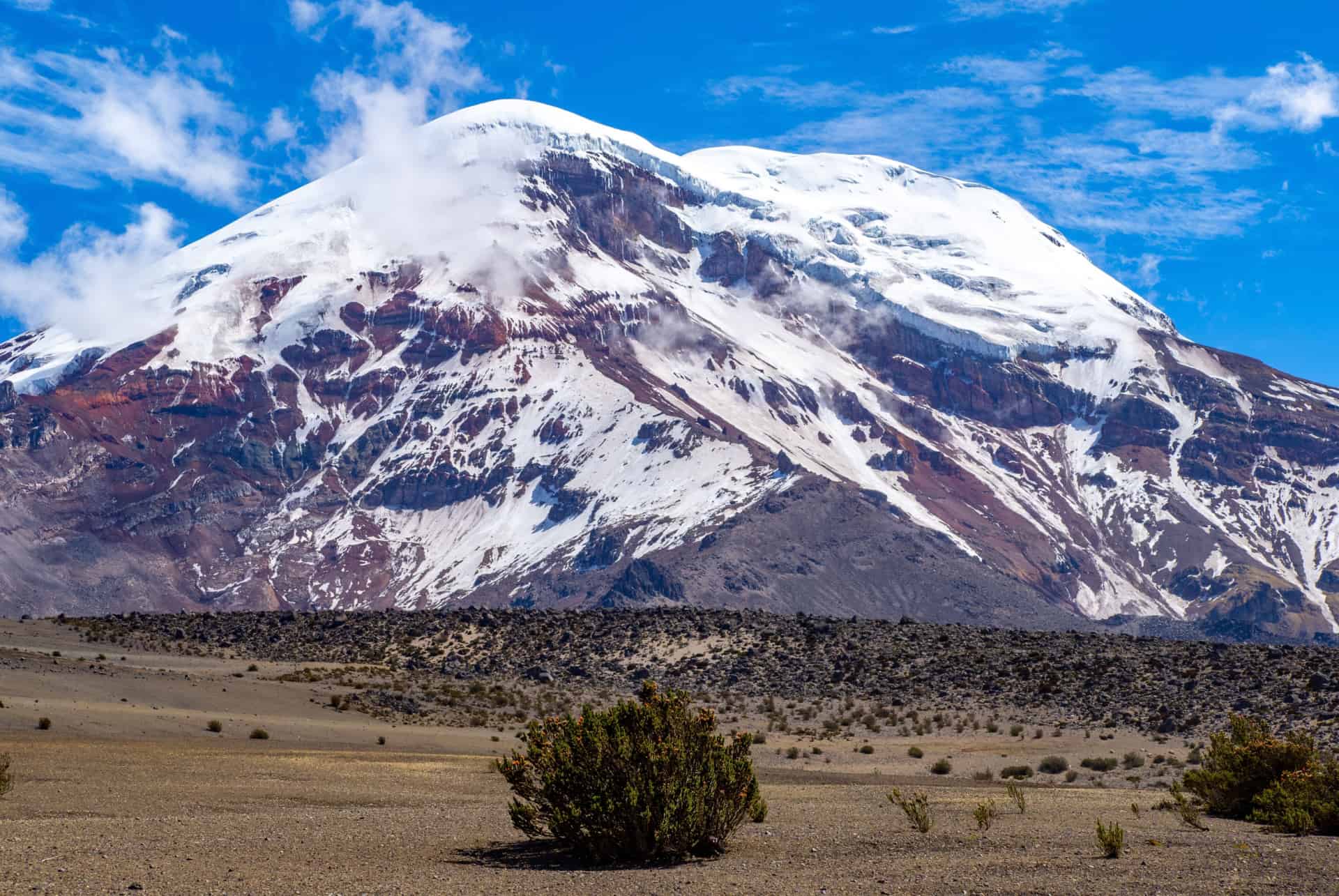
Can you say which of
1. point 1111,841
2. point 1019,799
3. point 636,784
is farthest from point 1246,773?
point 636,784

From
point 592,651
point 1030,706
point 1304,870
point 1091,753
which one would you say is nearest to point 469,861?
point 1304,870

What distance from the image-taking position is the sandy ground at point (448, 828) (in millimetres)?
17234

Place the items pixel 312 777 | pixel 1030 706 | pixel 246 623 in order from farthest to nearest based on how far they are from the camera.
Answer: pixel 246 623, pixel 1030 706, pixel 312 777

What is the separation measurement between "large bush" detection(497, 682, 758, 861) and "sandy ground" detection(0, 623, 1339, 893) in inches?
19.7

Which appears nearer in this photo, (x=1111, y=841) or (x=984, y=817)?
(x=1111, y=841)

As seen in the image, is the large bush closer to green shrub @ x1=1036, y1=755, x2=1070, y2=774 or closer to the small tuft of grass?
the small tuft of grass

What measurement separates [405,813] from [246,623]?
39657 millimetres

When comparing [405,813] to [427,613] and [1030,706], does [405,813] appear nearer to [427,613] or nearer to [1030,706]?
[1030,706]

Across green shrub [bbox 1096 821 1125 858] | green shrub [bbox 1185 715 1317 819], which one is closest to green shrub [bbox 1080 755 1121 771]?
green shrub [bbox 1185 715 1317 819]

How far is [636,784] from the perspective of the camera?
62.5ft

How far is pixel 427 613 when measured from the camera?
63406 millimetres

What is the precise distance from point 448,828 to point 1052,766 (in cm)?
1759

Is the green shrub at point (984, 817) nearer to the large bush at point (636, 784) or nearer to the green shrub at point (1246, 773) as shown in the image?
the large bush at point (636, 784)

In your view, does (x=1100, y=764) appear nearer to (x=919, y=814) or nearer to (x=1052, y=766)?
(x=1052, y=766)
